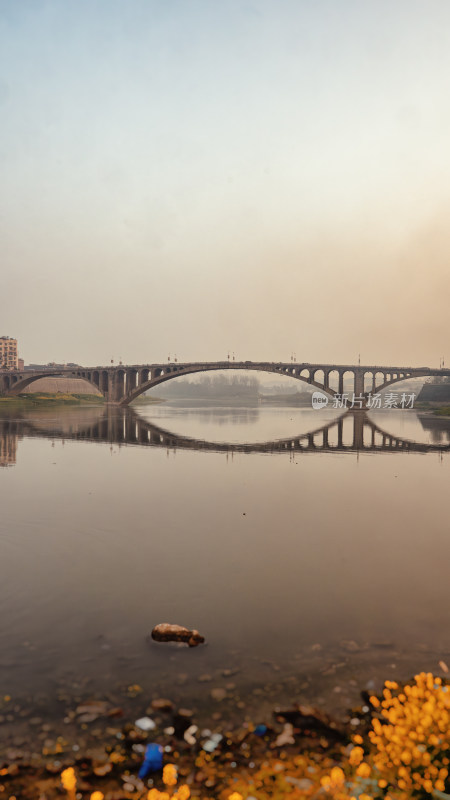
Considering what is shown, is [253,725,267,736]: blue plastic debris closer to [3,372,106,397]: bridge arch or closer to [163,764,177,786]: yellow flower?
[163,764,177,786]: yellow flower

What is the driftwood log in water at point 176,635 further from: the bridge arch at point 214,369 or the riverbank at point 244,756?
the bridge arch at point 214,369

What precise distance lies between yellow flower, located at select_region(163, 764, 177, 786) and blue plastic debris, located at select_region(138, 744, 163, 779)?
9.9 inches

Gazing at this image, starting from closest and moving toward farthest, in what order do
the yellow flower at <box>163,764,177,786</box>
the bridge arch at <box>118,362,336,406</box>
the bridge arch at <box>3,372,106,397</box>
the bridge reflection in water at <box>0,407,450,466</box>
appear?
the yellow flower at <box>163,764,177,786</box>, the bridge reflection in water at <box>0,407,450,466</box>, the bridge arch at <box>118,362,336,406</box>, the bridge arch at <box>3,372,106,397</box>

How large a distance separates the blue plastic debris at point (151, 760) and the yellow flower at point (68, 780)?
722mm

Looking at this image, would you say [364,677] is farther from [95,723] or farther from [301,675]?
[95,723]

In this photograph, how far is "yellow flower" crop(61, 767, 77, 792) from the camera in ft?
17.0

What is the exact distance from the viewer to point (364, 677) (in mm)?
7480

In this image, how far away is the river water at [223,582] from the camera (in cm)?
755

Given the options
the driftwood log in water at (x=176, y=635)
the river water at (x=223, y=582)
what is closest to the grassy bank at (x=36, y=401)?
the river water at (x=223, y=582)

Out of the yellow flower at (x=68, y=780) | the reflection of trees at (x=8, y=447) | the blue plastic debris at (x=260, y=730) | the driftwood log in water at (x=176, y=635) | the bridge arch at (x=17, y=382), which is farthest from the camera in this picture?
the bridge arch at (x=17, y=382)

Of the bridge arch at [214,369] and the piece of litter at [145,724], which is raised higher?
the bridge arch at [214,369]

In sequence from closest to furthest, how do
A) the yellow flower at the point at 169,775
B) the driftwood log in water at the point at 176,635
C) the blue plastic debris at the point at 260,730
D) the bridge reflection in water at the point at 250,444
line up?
the yellow flower at the point at 169,775, the blue plastic debris at the point at 260,730, the driftwood log in water at the point at 176,635, the bridge reflection in water at the point at 250,444

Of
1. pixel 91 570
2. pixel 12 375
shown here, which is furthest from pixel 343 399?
pixel 91 570

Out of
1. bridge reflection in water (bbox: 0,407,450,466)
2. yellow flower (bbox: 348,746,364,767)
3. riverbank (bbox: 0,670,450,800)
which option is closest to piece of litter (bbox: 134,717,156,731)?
riverbank (bbox: 0,670,450,800)
